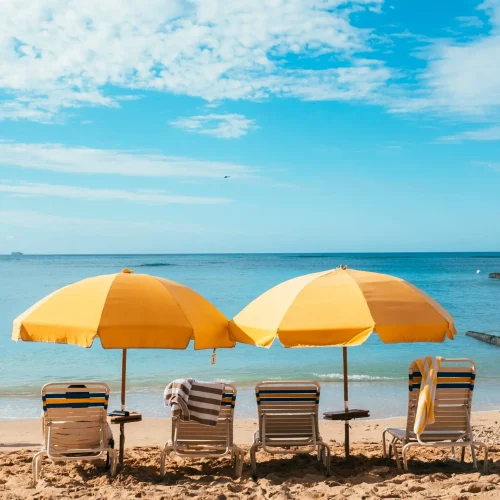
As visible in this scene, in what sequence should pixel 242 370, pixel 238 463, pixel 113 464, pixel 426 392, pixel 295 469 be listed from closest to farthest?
pixel 426 392 → pixel 113 464 → pixel 238 463 → pixel 295 469 → pixel 242 370

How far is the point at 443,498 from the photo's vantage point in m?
5.20

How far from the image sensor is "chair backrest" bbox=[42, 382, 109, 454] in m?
5.93

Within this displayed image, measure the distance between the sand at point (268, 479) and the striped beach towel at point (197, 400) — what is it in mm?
600

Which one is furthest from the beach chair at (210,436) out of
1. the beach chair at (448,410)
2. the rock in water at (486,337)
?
the rock in water at (486,337)

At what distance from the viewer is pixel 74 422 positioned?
5.98m

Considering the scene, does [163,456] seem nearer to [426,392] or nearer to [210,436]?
[210,436]

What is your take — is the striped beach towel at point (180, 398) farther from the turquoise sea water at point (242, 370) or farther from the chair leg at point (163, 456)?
the turquoise sea water at point (242, 370)

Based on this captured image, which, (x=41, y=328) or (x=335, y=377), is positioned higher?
(x=41, y=328)

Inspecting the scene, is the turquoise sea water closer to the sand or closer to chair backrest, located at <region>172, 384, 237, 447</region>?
the sand

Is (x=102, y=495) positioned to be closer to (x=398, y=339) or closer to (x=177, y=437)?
(x=177, y=437)

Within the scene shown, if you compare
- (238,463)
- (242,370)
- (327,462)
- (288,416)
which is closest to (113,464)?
(238,463)

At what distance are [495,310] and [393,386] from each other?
20496 mm

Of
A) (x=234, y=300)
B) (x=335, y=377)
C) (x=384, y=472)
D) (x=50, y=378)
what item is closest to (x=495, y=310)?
(x=234, y=300)

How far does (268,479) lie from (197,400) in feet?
3.18
